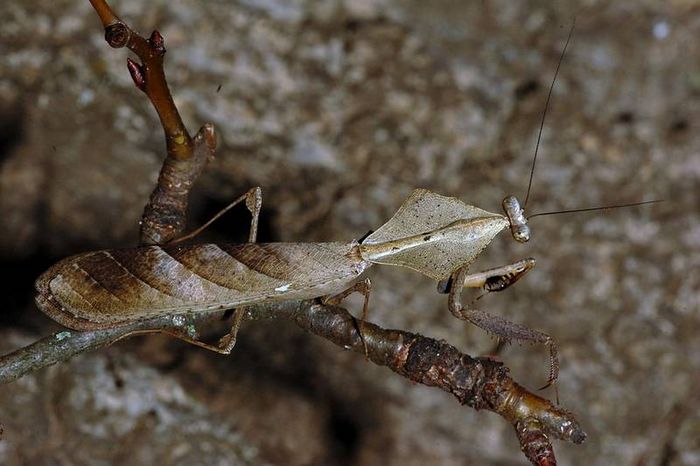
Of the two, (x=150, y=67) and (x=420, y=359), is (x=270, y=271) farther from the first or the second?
(x=150, y=67)

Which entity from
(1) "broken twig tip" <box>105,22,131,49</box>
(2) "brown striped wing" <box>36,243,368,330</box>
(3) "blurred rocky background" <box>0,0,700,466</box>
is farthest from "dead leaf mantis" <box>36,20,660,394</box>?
(3) "blurred rocky background" <box>0,0,700,466</box>

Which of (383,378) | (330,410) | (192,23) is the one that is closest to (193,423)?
(330,410)

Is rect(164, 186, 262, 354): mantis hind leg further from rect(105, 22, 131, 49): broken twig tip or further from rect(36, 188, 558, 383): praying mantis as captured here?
→ rect(105, 22, 131, 49): broken twig tip

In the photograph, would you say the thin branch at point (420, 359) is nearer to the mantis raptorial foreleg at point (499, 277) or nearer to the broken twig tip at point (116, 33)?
the mantis raptorial foreleg at point (499, 277)

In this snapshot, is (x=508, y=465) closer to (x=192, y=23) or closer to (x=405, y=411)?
(x=405, y=411)

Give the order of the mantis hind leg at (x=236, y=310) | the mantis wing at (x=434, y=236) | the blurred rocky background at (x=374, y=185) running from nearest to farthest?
the mantis hind leg at (x=236, y=310) < the mantis wing at (x=434, y=236) < the blurred rocky background at (x=374, y=185)

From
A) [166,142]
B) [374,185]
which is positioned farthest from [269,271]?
[374,185]

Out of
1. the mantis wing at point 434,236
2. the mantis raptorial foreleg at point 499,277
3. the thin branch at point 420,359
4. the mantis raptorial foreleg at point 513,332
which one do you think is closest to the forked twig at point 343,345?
the thin branch at point 420,359

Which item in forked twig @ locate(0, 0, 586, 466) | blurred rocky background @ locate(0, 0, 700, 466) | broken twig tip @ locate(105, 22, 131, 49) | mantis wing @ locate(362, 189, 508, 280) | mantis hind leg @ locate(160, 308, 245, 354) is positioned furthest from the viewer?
blurred rocky background @ locate(0, 0, 700, 466)
